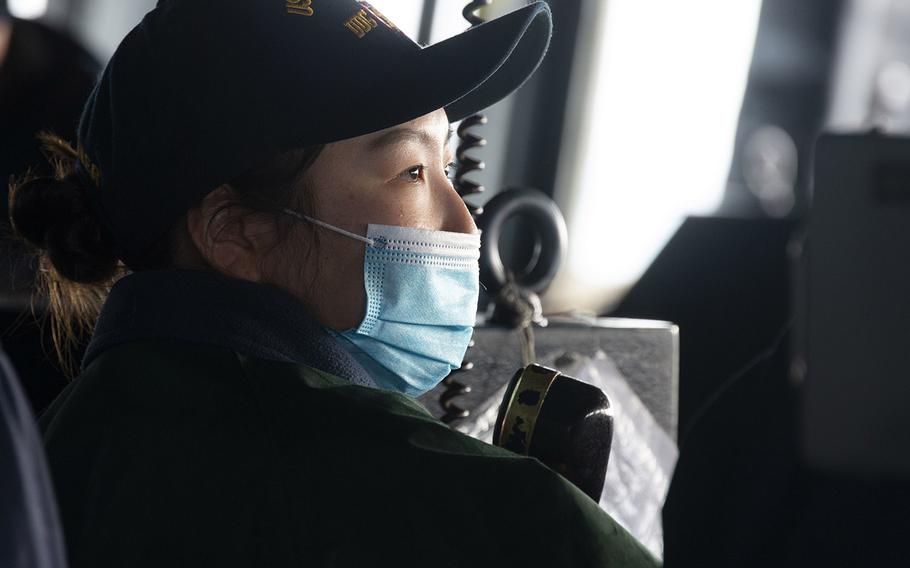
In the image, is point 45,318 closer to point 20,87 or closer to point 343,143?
point 20,87

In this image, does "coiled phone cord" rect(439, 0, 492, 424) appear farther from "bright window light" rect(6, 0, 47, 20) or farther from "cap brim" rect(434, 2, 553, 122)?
"bright window light" rect(6, 0, 47, 20)

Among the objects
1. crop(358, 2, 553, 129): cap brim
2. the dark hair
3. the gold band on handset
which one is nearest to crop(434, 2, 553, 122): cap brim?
crop(358, 2, 553, 129): cap brim

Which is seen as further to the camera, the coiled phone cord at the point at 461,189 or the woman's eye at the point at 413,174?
the coiled phone cord at the point at 461,189

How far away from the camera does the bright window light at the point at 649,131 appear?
3088mm

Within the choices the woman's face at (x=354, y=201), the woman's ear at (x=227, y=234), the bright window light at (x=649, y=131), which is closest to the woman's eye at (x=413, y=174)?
the woman's face at (x=354, y=201)

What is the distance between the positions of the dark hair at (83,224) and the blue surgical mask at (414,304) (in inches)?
1.2

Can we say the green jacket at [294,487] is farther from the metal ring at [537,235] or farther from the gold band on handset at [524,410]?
the metal ring at [537,235]

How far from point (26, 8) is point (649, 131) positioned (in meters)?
1.97

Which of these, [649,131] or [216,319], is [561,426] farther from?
[649,131]

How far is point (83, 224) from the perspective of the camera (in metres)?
1.21

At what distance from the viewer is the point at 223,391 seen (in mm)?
907

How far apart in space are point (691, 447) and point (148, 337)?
1.80 ft

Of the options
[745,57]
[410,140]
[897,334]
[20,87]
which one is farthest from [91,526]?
[745,57]

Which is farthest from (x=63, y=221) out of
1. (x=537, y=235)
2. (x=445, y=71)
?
(x=537, y=235)
